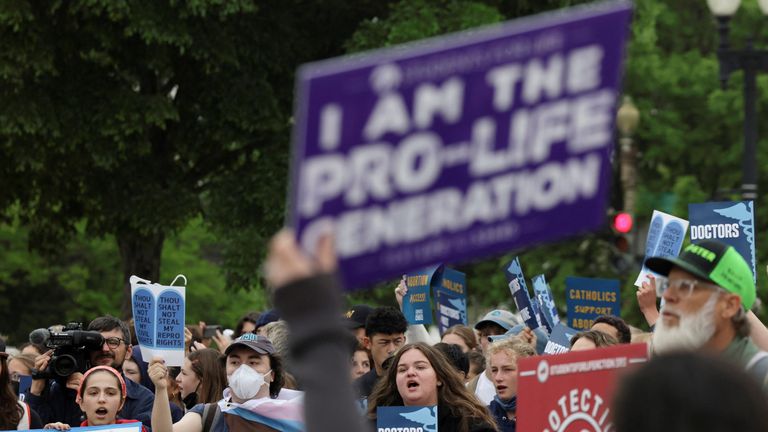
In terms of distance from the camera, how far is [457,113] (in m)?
3.25

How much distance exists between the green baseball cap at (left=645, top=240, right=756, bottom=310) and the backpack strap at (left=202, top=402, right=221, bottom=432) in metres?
3.41

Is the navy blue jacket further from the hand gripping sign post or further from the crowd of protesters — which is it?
the hand gripping sign post

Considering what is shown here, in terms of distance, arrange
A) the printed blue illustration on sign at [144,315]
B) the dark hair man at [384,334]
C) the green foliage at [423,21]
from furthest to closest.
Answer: the green foliage at [423,21]
the dark hair man at [384,334]
the printed blue illustration on sign at [144,315]

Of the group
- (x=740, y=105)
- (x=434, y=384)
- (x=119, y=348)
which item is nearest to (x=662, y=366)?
(x=434, y=384)

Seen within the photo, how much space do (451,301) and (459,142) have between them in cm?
949

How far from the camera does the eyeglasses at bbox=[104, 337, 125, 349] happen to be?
32.8 ft

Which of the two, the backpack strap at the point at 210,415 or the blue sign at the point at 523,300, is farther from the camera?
the blue sign at the point at 523,300

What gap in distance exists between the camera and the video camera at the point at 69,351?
949 centimetres

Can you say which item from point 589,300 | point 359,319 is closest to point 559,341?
point 359,319

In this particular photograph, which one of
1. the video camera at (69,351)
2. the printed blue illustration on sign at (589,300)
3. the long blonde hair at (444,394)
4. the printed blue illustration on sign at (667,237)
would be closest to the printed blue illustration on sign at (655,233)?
the printed blue illustration on sign at (667,237)

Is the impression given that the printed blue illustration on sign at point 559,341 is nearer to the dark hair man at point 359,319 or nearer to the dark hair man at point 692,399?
the dark hair man at point 359,319

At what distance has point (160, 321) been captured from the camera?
9352 mm

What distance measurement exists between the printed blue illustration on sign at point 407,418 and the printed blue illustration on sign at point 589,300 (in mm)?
4246

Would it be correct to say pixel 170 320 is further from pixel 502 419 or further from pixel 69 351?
pixel 502 419
